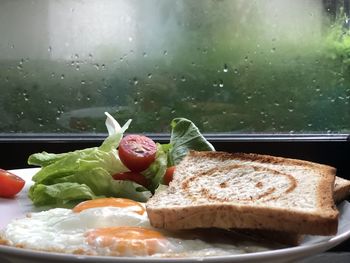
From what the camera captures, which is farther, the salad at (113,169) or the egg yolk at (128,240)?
the salad at (113,169)

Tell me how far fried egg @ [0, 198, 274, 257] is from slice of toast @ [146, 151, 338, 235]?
39 millimetres

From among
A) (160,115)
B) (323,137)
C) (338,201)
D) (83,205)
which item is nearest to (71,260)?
(83,205)

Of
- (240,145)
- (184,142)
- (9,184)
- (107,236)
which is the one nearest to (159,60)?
(240,145)

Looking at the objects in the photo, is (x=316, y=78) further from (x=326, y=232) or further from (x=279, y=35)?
(x=326, y=232)

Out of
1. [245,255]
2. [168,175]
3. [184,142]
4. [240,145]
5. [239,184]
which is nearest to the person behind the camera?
[245,255]

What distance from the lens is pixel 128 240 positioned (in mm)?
1021

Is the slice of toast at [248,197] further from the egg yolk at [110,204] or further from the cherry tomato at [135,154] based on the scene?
the cherry tomato at [135,154]

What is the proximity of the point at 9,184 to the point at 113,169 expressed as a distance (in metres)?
0.32

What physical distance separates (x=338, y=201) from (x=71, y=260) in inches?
27.3

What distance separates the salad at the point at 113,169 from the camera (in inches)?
61.4

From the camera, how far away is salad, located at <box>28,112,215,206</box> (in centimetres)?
156

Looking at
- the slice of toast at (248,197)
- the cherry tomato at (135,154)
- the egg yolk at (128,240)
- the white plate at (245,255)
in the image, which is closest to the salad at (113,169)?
the cherry tomato at (135,154)

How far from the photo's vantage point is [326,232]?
3.46 feet

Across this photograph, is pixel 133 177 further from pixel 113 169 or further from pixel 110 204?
pixel 110 204
